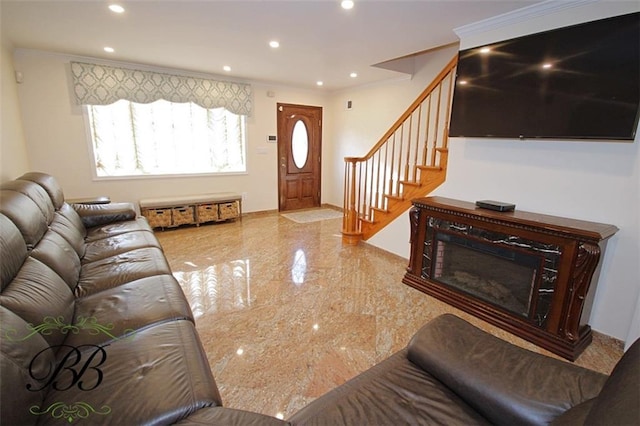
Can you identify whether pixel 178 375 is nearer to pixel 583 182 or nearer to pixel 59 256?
pixel 59 256

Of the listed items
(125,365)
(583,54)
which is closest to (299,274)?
(125,365)

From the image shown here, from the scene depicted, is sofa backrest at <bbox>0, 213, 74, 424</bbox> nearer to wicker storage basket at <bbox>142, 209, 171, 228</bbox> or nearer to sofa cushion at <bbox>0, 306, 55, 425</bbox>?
sofa cushion at <bbox>0, 306, 55, 425</bbox>

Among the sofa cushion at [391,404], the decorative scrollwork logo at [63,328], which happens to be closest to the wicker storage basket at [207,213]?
the decorative scrollwork logo at [63,328]

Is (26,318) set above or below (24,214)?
below

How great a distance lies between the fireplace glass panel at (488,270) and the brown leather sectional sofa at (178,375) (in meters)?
1.16

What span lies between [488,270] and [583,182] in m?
0.94

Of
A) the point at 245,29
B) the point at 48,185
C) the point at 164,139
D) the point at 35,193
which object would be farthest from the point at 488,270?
the point at 164,139

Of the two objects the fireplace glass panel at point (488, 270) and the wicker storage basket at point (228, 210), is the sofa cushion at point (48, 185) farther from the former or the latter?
the fireplace glass panel at point (488, 270)

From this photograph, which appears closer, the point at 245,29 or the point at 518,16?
the point at 518,16

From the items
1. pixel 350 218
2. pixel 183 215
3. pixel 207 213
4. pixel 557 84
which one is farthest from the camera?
pixel 207 213

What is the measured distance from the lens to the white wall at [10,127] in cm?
296

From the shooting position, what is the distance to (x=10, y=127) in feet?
10.6

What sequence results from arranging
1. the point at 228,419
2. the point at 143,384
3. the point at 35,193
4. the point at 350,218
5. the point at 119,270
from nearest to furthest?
1. the point at 228,419
2. the point at 143,384
3. the point at 119,270
4. the point at 35,193
5. the point at 350,218

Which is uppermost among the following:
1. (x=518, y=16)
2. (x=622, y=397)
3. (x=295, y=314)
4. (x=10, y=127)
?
(x=518, y=16)
